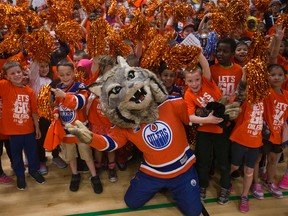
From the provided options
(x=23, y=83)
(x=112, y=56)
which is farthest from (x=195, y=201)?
(x=23, y=83)

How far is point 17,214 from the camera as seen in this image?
2289 mm

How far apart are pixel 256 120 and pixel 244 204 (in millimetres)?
651

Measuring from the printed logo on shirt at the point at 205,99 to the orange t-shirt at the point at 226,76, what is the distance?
0.19 meters

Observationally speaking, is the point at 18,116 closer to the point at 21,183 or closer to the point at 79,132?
the point at 21,183

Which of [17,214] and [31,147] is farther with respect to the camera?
[31,147]

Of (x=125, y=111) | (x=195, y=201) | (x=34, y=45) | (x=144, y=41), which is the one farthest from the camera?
(x=144, y=41)

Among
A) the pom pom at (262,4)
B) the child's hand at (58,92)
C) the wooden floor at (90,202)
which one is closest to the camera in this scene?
the child's hand at (58,92)

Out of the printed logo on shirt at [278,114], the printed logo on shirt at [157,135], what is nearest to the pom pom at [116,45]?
the printed logo on shirt at [157,135]

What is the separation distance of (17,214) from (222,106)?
167 cm

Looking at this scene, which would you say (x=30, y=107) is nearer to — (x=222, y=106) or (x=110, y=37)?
(x=110, y=37)

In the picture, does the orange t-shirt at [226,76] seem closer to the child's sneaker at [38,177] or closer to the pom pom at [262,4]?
the pom pom at [262,4]

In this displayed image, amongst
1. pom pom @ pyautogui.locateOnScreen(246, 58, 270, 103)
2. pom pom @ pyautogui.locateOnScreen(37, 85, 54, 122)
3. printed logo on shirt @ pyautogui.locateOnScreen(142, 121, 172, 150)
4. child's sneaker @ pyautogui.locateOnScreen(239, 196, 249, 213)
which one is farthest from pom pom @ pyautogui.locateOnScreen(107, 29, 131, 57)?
child's sneaker @ pyautogui.locateOnScreen(239, 196, 249, 213)

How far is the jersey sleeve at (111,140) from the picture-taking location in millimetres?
2035

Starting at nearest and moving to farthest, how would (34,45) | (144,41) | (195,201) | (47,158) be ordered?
(195,201), (34,45), (144,41), (47,158)
